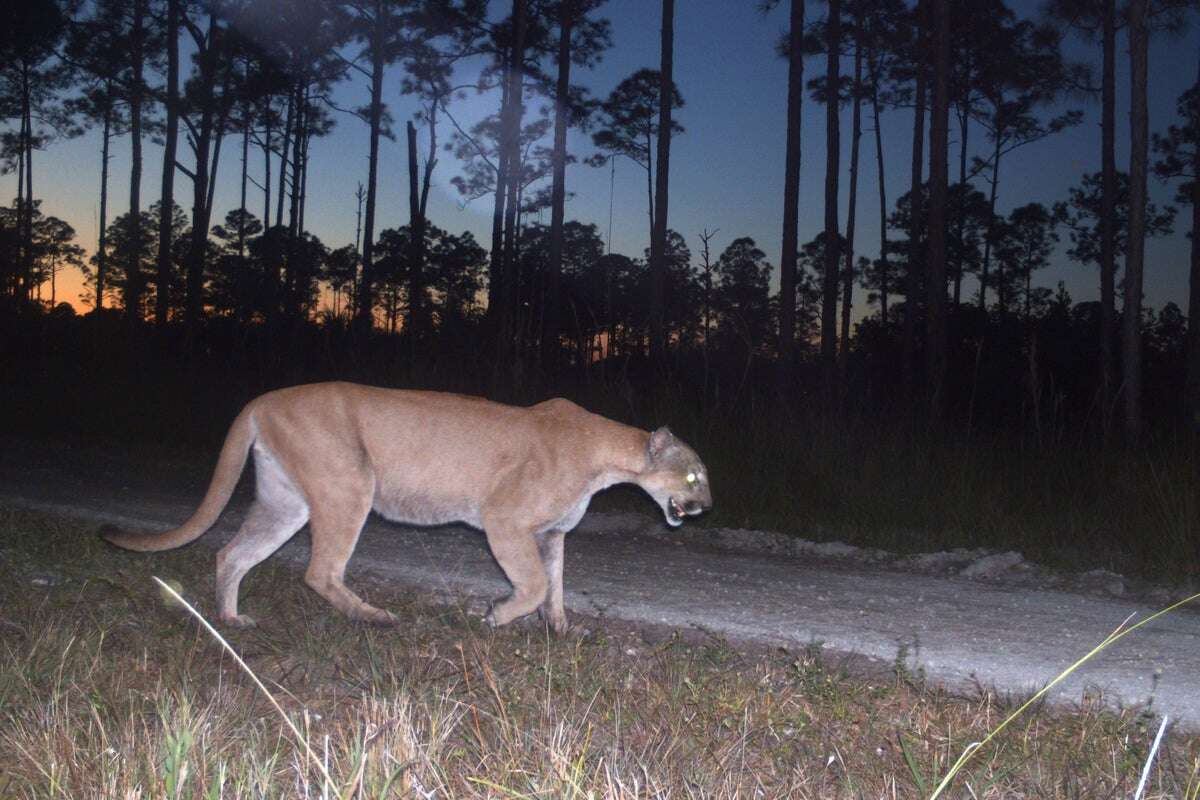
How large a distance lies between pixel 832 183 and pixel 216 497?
20737 millimetres

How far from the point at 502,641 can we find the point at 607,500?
5.16 meters

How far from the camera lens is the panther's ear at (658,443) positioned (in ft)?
18.5

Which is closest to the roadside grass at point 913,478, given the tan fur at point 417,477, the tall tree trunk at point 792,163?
the tan fur at point 417,477

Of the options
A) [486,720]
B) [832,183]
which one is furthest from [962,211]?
[486,720]

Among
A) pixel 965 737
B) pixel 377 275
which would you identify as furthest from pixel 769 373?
pixel 377 275

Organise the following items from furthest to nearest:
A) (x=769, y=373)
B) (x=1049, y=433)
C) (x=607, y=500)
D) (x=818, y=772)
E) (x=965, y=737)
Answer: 1. (x=769, y=373)
2. (x=1049, y=433)
3. (x=607, y=500)
4. (x=965, y=737)
5. (x=818, y=772)

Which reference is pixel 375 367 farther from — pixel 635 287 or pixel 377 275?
pixel 377 275

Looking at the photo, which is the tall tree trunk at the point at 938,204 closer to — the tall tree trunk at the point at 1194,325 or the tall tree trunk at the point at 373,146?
the tall tree trunk at the point at 1194,325

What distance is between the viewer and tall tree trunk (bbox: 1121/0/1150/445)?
1234 centimetres

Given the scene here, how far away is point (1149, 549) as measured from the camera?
7.59 meters

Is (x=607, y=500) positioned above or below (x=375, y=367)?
below

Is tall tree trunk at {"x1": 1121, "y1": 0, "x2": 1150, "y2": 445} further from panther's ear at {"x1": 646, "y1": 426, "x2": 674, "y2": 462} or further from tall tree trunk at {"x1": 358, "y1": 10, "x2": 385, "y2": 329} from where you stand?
tall tree trunk at {"x1": 358, "y1": 10, "x2": 385, "y2": 329}

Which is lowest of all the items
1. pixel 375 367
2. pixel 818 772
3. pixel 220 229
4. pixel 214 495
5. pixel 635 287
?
pixel 818 772

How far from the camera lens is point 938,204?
16625 millimetres
